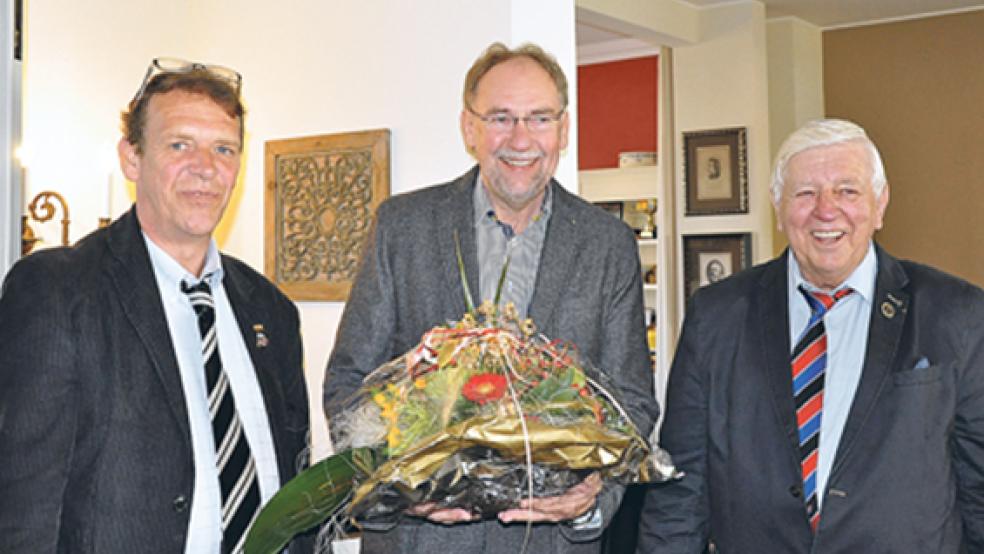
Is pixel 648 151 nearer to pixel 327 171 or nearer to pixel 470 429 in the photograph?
pixel 327 171

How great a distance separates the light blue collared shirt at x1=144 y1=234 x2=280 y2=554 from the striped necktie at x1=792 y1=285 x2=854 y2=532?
1.09 m

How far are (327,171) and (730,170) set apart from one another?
173 inches

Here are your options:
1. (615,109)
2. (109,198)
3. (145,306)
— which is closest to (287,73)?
(109,198)

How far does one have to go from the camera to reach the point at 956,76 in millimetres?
7836

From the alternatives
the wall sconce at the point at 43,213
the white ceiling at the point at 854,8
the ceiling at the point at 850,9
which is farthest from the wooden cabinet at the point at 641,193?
the wall sconce at the point at 43,213

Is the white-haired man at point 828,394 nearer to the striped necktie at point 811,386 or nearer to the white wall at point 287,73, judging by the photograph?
the striped necktie at point 811,386

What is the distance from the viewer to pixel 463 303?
2.24 m

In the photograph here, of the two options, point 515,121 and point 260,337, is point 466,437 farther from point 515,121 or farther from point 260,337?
point 515,121

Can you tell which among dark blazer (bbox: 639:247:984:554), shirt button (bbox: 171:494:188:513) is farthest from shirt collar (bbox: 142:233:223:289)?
dark blazer (bbox: 639:247:984:554)

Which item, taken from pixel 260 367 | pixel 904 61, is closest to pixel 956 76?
pixel 904 61

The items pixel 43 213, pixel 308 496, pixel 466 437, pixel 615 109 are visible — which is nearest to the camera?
pixel 466 437

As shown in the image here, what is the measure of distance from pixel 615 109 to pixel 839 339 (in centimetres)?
685

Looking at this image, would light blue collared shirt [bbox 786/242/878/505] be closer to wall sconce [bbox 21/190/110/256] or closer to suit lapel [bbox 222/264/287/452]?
suit lapel [bbox 222/264/287/452]

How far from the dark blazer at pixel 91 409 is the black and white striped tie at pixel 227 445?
0.25 feet
